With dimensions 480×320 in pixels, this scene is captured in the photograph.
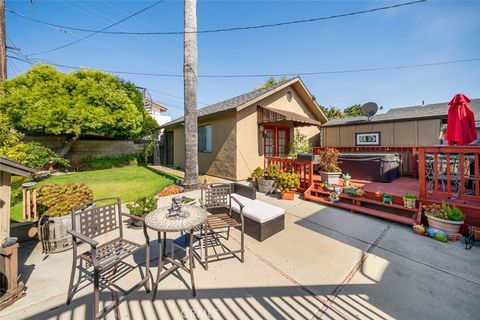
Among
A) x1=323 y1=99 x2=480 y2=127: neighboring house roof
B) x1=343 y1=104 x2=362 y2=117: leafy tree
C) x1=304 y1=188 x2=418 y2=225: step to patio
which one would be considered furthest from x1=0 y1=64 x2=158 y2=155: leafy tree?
x1=343 y1=104 x2=362 y2=117: leafy tree

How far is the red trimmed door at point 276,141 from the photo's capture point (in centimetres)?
1005

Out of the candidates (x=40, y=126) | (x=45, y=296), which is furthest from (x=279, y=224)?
(x=40, y=126)

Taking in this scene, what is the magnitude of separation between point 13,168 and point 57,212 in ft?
4.19

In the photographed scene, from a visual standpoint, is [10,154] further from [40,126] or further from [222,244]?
[222,244]

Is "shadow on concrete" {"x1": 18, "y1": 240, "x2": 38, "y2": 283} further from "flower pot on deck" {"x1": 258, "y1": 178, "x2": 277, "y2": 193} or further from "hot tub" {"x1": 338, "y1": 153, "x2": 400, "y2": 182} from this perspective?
"hot tub" {"x1": 338, "y1": 153, "x2": 400, "y2": 182}

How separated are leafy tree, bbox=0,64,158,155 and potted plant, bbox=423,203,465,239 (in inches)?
588

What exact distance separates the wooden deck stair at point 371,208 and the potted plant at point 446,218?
35 centimetres

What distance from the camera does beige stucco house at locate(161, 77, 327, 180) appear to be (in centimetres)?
876

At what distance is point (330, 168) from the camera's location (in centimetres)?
674

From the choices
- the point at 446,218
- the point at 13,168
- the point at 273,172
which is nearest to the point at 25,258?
the point at 13,168

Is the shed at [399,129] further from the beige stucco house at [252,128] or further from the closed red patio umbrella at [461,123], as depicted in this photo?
the closed red patio umbrella at [461,123]

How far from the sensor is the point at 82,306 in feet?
7.38

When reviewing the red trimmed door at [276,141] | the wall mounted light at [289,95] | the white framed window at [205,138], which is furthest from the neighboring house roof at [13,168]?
the wall mounted light at [289,95]

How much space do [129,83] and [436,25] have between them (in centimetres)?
1861
